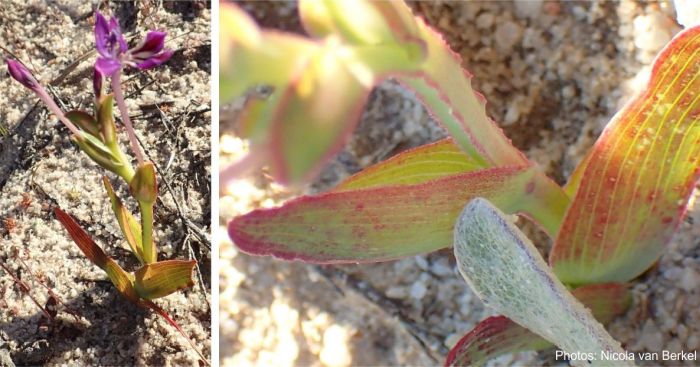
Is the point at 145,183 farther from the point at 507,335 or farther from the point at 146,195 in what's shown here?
the point at 507,335

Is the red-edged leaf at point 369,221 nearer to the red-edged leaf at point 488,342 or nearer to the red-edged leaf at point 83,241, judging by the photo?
the red-edged leaf at point 488,342

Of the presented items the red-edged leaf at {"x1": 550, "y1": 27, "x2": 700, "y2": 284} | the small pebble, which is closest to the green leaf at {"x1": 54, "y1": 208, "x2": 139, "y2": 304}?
the small pebble

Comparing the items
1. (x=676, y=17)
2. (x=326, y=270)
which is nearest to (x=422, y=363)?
(x=326, y=270)

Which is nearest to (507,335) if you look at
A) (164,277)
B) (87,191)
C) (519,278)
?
(519,278)

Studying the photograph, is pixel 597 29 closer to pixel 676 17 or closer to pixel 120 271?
pixel 676 17

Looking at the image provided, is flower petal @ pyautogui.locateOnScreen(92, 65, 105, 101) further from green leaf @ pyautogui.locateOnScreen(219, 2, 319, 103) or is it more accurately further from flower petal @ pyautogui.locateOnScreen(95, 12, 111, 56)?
green leaf @ pyautogui.locateOnScreen(219, 2, 319, 103)

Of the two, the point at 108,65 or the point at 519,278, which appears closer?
the point at 519,278
